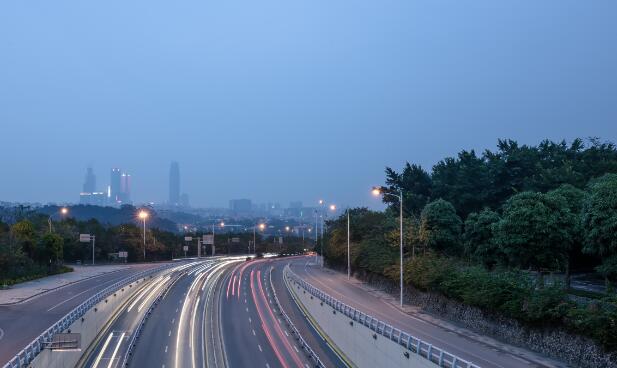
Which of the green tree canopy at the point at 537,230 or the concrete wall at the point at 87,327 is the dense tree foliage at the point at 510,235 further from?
the concrete wall at the point at 87,327

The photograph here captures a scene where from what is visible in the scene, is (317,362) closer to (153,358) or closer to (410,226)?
(153,358)

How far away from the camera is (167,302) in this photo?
212 ft

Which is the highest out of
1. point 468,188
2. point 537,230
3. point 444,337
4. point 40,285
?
point 468,188

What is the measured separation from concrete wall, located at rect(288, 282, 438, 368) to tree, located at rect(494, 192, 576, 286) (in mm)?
16323

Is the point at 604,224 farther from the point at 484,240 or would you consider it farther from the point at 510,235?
the point at 484,240

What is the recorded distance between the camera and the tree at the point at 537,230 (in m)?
47.8

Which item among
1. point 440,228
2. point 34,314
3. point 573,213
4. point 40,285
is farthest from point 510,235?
point 40,285

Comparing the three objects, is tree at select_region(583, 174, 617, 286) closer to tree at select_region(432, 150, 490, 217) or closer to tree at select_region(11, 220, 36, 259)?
tree at select_region(432, 150, 490, 217)

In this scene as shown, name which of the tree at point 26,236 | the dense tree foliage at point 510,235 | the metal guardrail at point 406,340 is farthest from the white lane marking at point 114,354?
the tree at point 26,236

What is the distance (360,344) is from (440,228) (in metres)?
32.9

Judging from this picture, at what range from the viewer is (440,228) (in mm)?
66625

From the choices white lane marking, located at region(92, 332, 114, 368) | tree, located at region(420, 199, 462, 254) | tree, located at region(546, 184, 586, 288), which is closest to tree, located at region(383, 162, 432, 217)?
tree, located at region(420, 199, 462, 254)

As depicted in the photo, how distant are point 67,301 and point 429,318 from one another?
113 feet

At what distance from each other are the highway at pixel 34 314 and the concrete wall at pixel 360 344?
2066cm
